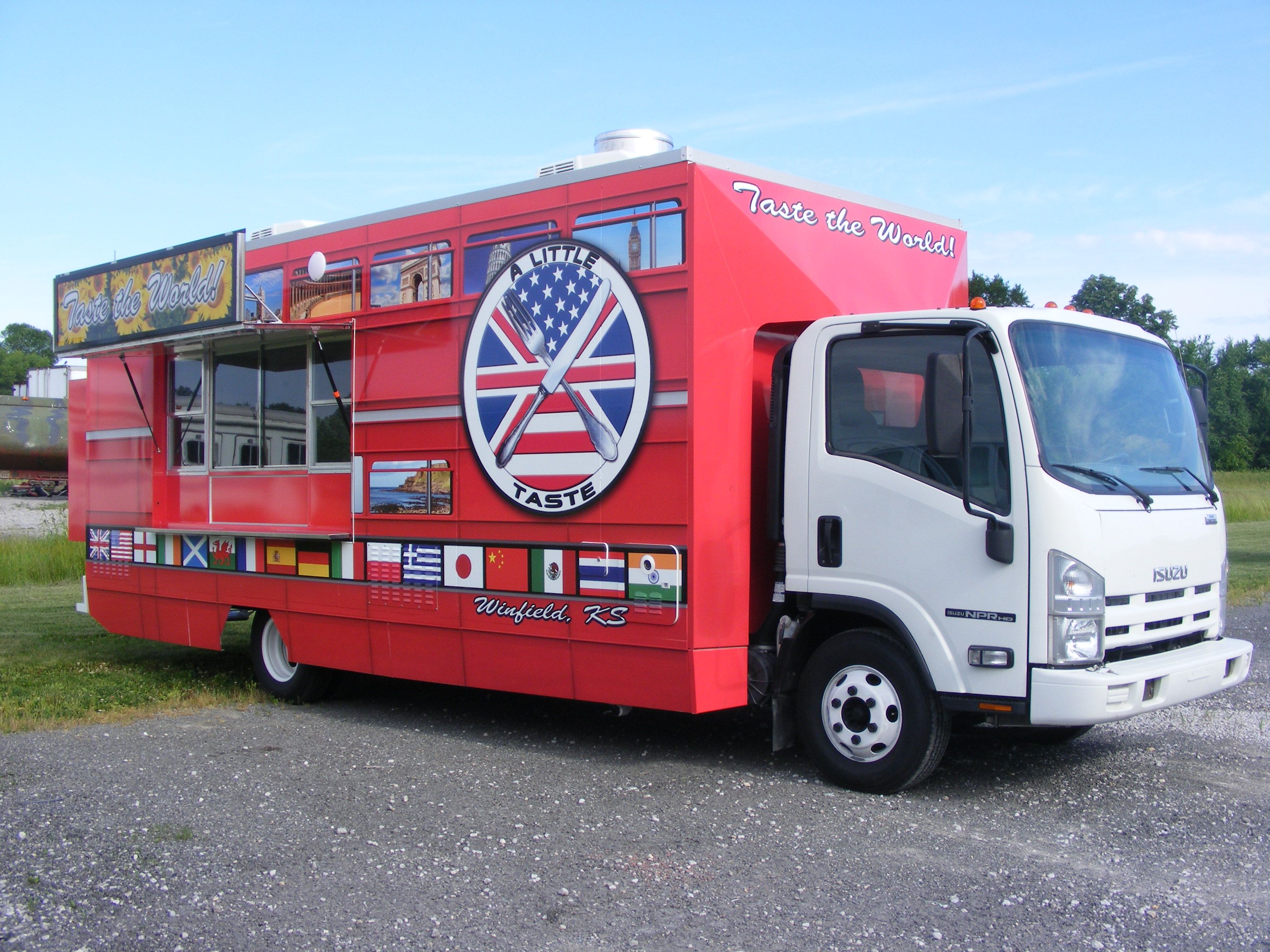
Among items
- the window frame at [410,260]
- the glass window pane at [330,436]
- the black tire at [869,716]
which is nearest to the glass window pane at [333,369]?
the glass window pane at [330,436]

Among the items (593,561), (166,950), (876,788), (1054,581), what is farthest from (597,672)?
(166,950)

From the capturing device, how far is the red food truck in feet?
19.2

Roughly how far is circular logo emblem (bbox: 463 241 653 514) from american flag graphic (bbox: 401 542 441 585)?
778mm

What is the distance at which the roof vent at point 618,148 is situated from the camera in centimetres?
702

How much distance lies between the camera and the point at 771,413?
6613 millimetres

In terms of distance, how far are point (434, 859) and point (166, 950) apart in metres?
1.24

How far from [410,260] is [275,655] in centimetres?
340

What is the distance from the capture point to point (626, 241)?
6.64m

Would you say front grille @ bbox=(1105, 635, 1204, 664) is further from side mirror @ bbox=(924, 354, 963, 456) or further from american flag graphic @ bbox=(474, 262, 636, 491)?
american flag graphic @ bbox=(474, 262, 636, 491)

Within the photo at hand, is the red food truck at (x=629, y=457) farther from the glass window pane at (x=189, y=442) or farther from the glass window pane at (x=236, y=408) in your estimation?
the glass window pane at (x=189, y=442)

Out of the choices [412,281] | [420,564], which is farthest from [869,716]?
[412,281]

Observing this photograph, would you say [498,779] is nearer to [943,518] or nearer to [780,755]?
[780,755]

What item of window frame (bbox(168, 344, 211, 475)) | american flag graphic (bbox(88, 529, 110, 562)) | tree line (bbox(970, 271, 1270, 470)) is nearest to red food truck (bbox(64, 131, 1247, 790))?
window frame (bbox(168, 344, 211, 475))

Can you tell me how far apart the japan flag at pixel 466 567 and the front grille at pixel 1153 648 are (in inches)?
145
